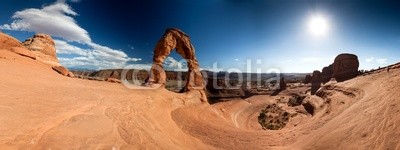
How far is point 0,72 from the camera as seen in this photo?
9.18 m

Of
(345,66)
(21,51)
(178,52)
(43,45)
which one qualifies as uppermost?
(43,45)

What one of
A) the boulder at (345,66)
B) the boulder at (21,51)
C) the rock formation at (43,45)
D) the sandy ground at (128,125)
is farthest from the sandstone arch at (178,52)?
the boulder at (345,66)

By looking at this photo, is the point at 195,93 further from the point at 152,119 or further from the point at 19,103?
the point at 19,103

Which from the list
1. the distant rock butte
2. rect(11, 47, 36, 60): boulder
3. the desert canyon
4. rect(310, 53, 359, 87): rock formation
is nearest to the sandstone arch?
the desert canyon

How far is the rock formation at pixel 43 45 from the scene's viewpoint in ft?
71.8

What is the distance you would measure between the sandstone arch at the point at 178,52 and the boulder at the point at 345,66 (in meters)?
18.2

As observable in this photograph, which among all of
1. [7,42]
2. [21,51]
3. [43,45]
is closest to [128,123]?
[21,51]

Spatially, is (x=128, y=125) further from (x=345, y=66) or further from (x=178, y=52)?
(x=345, y=66)

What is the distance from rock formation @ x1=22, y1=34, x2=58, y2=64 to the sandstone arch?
8.87m

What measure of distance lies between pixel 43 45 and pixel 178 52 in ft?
40.3

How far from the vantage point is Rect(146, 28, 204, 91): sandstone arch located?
2081 centimetres

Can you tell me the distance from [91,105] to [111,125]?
1379 mm

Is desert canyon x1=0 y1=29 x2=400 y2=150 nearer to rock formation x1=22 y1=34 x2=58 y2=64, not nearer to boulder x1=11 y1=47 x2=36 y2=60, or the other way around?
boulder x1=11 y1=47 x2=36 y2=60

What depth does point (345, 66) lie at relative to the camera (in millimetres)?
32438
